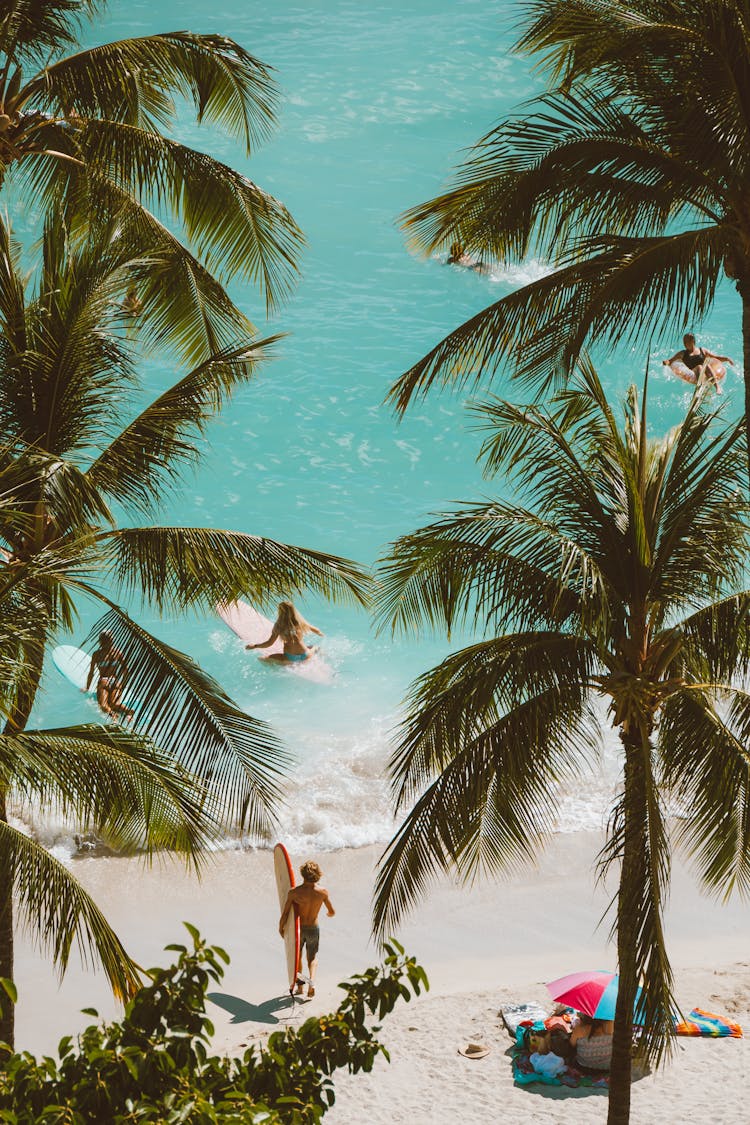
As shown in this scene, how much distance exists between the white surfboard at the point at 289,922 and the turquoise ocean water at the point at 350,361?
3645mm

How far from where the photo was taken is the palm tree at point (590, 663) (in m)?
8.12

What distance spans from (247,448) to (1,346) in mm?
20094

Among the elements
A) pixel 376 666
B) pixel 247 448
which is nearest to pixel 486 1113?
pixel 376 666

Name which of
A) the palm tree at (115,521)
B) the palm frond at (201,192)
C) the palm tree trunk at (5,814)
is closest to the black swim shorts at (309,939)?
the palm tree at (115,521)

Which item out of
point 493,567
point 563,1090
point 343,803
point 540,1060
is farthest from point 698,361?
point 493,567

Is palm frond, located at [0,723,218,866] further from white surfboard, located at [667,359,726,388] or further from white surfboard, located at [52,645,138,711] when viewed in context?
white surfboard, located at [667,359,726,388]

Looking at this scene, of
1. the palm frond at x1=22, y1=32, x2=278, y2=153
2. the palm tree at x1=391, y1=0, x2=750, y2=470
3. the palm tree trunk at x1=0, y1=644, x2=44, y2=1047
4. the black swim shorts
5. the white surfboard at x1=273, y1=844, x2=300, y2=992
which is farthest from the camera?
the black swim shorts

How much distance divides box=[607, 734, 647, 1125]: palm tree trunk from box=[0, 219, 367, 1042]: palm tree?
7.48 feet

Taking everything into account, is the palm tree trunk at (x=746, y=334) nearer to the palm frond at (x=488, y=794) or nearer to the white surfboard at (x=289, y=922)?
the palm frond at (x=488, y=794)

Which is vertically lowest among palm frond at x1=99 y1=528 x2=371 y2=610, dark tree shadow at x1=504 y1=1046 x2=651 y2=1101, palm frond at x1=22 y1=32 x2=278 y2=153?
dark tree shadow at x1=504 y1=1046 x2=651 y2=1101

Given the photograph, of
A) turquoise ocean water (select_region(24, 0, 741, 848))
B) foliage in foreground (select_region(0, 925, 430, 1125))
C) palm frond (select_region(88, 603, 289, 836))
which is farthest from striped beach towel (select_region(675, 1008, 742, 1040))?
foliage in foreground (select_region(0, 925, 430, 1125))

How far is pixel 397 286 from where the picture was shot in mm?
34000

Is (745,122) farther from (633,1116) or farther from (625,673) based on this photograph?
(633,1116)

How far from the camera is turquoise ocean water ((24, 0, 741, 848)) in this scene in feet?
66.1
